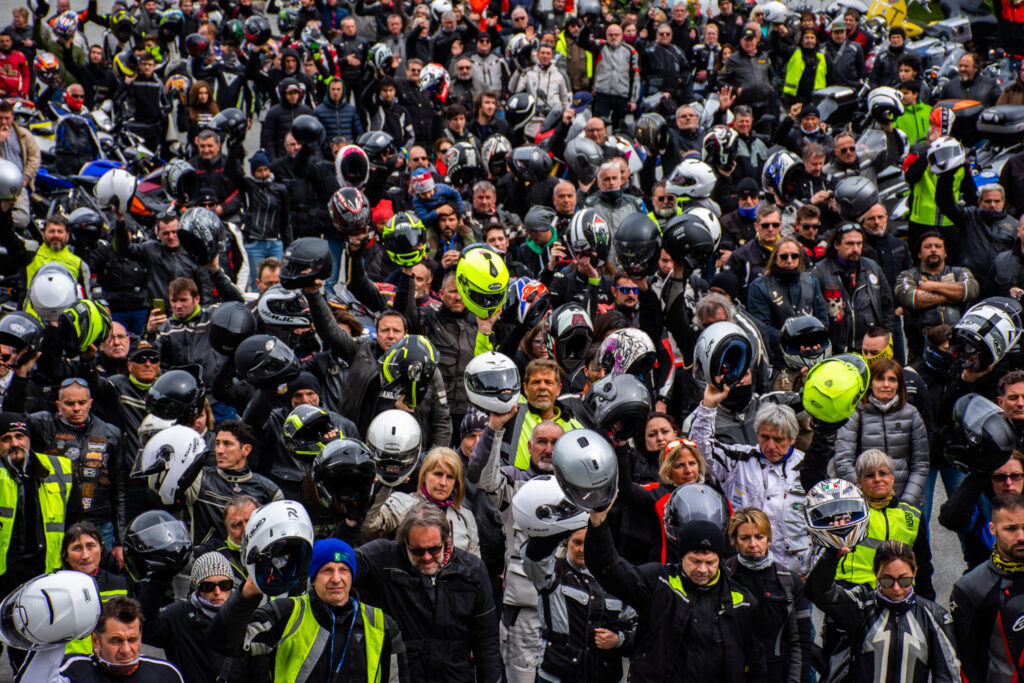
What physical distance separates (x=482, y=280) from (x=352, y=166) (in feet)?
9.81

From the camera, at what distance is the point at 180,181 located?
11.0 meters

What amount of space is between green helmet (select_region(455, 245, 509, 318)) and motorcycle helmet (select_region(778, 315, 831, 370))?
2048 mm

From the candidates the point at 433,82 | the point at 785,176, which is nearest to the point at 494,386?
the point at 785,176

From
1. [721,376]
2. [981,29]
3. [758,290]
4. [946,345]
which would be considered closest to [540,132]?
[758,290]

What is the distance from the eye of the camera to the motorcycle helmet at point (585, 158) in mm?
11617

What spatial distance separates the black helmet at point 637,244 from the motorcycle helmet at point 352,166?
3.12 metres

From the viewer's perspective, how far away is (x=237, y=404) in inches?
333

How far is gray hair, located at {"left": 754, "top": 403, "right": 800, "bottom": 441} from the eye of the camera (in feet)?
23.0

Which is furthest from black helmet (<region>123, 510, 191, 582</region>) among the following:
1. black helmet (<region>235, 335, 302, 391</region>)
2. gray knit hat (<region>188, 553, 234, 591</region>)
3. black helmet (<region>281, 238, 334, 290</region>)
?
black helmet (<region>281, 238, 334, 290</region>)

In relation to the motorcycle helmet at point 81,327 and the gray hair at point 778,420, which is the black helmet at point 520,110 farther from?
the gray hair at point 778,420

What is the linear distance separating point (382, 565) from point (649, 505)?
5.29 feet

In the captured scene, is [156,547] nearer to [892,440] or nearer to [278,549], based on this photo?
[278,549]

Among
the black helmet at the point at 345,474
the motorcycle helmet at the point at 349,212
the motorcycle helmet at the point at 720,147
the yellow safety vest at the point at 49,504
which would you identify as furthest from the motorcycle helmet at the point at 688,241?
the motorcycle helmet at the point at 720,147

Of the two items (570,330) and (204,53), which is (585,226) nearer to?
(570,330)
